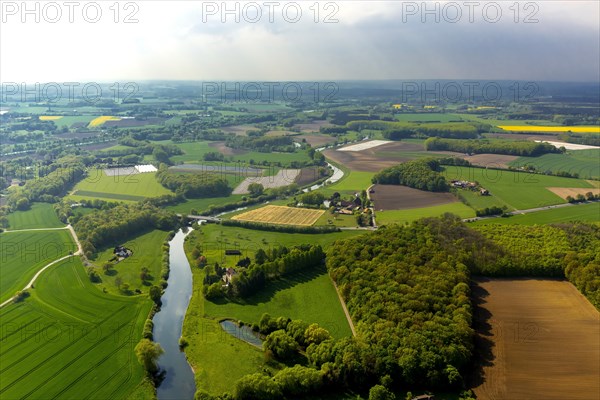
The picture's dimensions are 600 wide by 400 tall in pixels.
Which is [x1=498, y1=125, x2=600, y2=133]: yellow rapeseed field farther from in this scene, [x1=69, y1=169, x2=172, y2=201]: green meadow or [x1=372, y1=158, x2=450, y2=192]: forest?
[x1=69, y1=169, x2=172, y2=201]: green meadow

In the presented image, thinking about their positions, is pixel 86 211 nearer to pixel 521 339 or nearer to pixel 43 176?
pixel 43 176

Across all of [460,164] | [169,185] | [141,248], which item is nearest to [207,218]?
[141,248]

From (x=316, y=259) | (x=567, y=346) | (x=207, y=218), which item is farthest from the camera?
(x=207, y=218)

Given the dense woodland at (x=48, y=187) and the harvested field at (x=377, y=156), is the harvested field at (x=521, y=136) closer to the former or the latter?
the harvested field at (x=377, y=156)

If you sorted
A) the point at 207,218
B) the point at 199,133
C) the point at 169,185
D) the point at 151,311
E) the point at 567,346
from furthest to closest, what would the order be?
1. the point at 199,133
2. the point at 169,185
3. the point at 207,218
4. the point at 151,311
5. the point at 567,346

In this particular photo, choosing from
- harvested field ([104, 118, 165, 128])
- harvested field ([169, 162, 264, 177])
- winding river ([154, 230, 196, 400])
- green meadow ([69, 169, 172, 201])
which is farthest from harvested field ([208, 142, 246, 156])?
winding river ([154, 230, 196, 400])

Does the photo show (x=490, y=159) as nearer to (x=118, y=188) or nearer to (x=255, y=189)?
(x=255, y=189)
